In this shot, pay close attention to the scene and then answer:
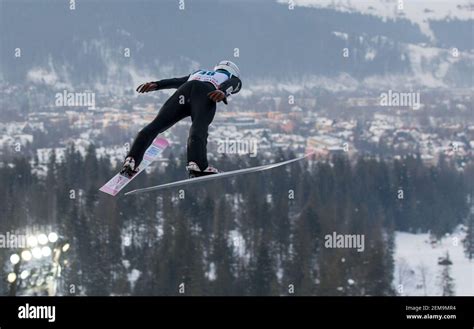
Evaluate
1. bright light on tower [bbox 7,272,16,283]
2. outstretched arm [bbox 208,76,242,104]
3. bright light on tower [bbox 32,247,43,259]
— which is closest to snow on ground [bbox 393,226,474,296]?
bright light on tower [bbox 32,247,43,259]

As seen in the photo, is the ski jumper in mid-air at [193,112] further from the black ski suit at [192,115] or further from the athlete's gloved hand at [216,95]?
the athlete's gloved hand at [216,95]

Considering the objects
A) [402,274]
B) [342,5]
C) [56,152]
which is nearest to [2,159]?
[56,152]

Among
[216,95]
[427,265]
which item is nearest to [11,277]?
[216,95]

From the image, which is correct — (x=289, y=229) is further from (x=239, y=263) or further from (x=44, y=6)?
(x=44, y=6)

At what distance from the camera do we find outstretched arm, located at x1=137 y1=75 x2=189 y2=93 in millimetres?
8664

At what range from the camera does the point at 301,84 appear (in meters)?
68.5

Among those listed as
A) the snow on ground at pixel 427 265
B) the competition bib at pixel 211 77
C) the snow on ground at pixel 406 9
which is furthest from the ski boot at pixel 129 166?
the snow on ground at pixel 406 9

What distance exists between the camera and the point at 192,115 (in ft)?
28.8

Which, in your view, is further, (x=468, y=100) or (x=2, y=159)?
(x=468, y=100)

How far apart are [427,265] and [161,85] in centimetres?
3993

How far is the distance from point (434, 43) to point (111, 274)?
5966 cm

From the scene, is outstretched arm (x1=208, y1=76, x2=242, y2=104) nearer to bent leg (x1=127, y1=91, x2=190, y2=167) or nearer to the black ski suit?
the black ski suit
